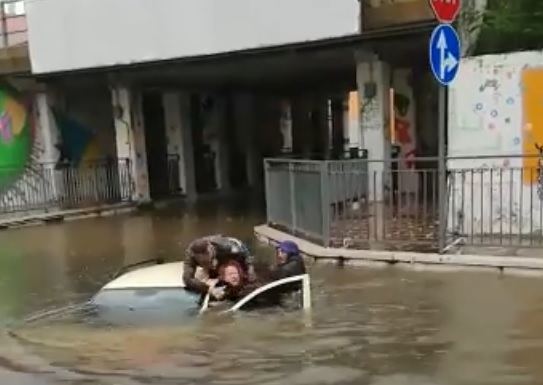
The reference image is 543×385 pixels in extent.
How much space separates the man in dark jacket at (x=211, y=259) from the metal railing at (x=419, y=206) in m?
3.41

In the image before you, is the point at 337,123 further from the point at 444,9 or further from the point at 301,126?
the point at 444,9

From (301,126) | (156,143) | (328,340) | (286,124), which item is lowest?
(328,340)

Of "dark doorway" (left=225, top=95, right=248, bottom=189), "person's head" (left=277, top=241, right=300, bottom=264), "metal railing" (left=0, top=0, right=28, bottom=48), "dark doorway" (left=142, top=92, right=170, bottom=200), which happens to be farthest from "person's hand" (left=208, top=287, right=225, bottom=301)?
"dark doorway" (left=225, top=95, right=248, bottom=189)

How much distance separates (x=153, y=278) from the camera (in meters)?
9.12

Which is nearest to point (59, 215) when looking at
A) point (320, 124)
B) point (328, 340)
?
point (328, 340)

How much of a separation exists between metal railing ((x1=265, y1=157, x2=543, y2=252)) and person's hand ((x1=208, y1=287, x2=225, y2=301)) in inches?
148

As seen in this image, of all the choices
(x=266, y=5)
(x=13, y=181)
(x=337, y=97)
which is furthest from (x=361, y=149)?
(x=337, y=97)

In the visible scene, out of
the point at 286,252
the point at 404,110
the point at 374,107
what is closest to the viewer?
the point at 286,252

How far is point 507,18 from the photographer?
12.6 metres

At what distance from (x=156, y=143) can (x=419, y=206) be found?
14.7 metres

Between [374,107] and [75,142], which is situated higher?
[374,107]

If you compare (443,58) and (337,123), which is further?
(337,123)

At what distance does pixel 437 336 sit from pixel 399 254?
375cm

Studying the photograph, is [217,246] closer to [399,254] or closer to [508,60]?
[399,254]
